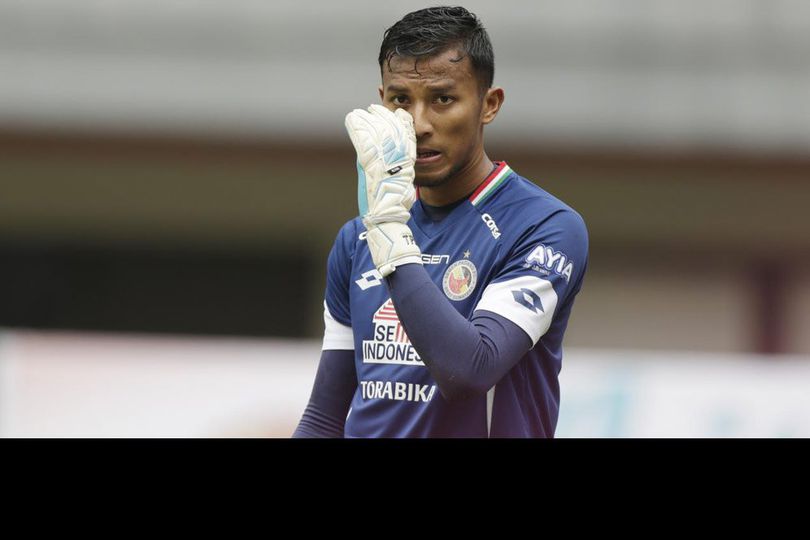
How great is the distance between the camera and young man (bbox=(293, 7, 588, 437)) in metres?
2.69

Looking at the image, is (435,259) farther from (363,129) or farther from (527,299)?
(363,129)

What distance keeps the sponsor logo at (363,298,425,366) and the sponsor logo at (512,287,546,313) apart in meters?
0.29

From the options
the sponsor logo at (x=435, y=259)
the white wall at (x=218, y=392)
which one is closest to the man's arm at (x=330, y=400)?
the sponsor logo at (x=435, y=259)

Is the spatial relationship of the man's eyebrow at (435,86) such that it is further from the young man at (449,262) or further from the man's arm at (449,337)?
the man's arm at (449,337)

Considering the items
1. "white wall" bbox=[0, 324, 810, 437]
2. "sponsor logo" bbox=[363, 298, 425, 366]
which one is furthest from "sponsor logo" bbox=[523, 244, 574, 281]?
"white wall" bbox=[0, 324, 810, 437]

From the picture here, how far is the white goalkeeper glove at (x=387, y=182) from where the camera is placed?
2719mm

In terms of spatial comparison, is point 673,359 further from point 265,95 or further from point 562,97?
point 265,95

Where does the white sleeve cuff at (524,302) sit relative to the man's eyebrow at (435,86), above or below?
Result: below

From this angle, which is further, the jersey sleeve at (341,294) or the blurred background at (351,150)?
the blurred background at (351,150)

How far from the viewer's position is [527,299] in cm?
277

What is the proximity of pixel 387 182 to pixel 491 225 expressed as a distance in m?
0.34

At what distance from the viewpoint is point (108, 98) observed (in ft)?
31.3

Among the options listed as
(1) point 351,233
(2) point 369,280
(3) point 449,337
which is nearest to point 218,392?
(1) point 351,233
